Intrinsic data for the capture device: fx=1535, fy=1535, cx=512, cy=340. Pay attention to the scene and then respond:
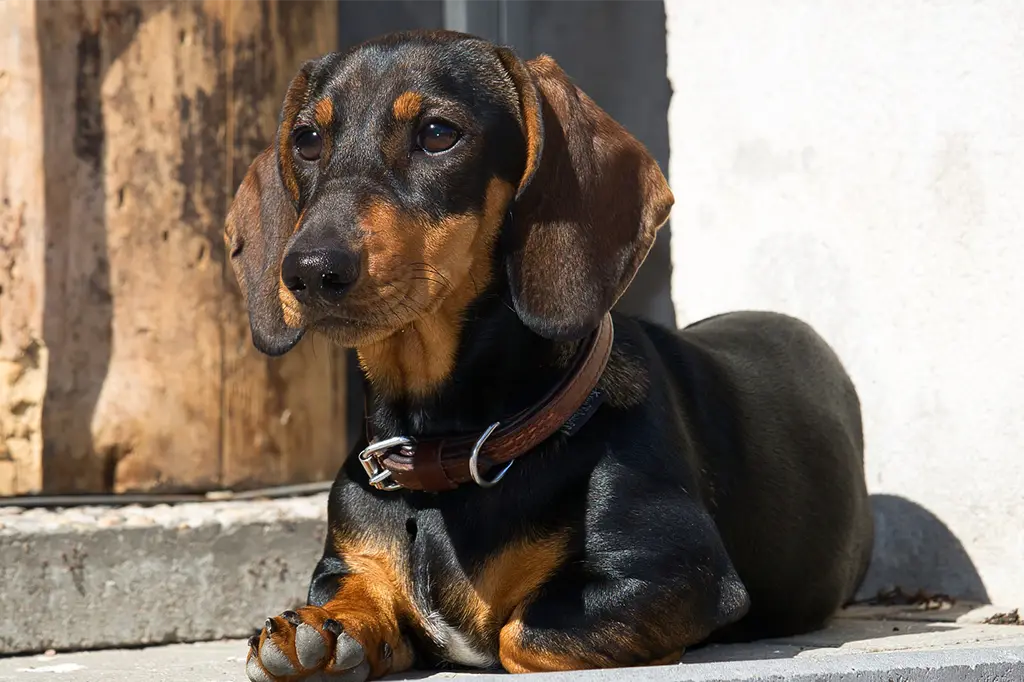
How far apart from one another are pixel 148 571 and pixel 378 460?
1289 mm

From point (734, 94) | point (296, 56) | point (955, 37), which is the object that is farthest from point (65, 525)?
point (955, 37)

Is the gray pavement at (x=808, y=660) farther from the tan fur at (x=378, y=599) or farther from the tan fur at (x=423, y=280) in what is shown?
the tan fur at (x=423, y=280)

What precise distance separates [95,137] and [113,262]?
1.30ft

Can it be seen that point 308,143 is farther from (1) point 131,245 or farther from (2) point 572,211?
(1) point 131,245

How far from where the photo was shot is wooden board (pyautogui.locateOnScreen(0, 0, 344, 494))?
4754mm

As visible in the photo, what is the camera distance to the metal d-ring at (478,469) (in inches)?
134

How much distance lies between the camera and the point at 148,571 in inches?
178

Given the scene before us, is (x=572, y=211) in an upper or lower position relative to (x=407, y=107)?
lower

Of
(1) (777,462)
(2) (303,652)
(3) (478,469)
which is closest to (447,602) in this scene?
(3) (478,469)

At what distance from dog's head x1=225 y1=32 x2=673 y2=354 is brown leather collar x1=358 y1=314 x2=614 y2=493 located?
0.16 meters

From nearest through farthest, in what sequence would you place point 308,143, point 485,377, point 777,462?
point 485,377 < point 308,143 < point 777,462

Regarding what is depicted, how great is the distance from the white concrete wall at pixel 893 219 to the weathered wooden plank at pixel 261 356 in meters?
1.34

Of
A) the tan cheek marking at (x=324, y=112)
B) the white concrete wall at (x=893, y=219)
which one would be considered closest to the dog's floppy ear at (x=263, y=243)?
the tan cheek marking at (x=324, y=112)

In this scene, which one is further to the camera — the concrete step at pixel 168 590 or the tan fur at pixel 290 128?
the concrete step at pixel 168 590
